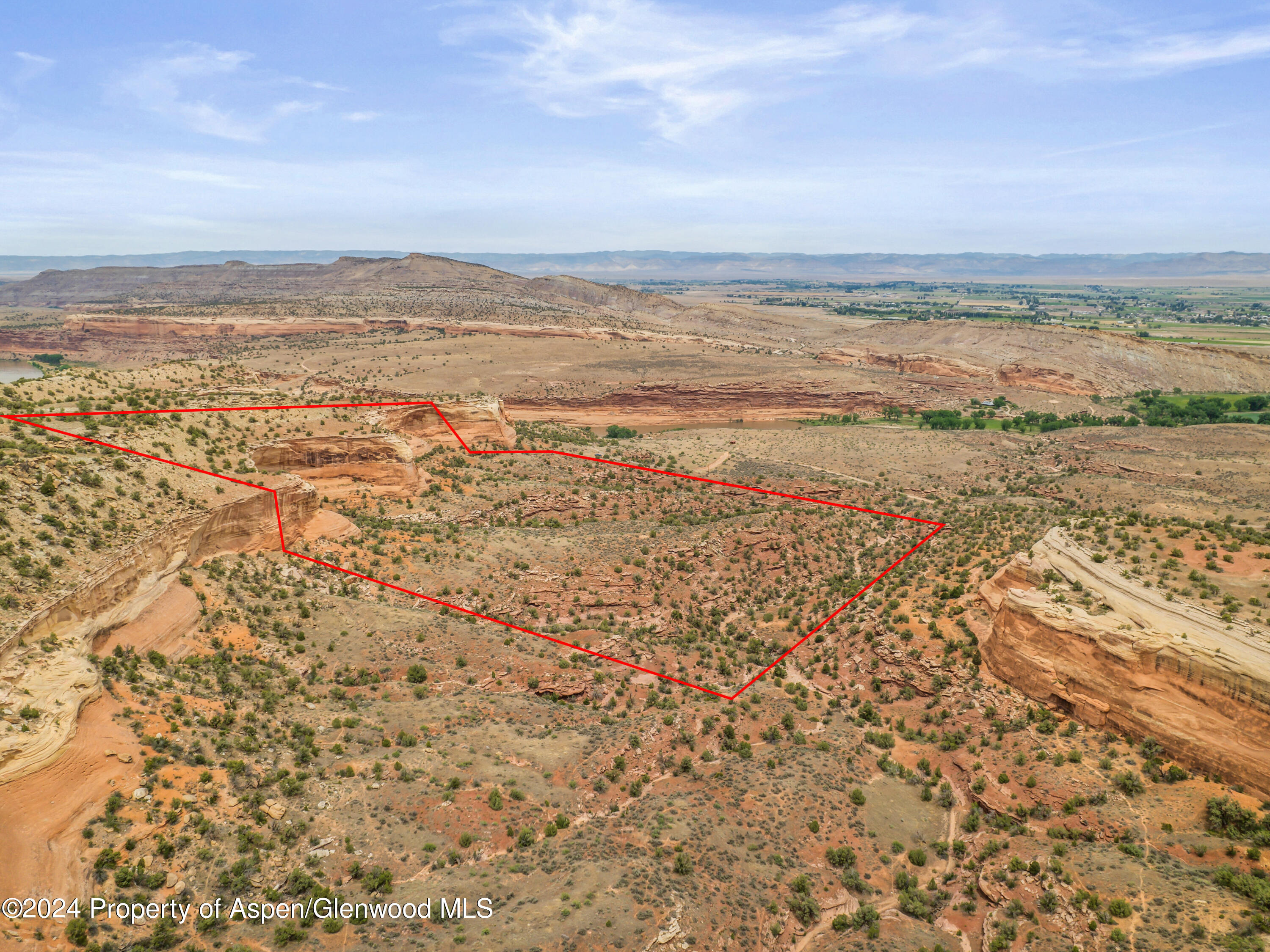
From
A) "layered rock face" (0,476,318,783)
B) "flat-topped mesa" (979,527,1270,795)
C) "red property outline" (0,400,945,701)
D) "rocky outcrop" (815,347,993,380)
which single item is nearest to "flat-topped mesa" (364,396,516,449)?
"red property outline" (0,400,945,701)

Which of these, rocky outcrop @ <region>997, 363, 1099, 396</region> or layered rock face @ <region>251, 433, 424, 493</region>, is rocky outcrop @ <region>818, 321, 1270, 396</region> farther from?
layered rock face @ <region>251, 433, 424, 493</region>

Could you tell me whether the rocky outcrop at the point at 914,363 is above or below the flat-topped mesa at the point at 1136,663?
above

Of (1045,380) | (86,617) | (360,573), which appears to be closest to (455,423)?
(360,573)

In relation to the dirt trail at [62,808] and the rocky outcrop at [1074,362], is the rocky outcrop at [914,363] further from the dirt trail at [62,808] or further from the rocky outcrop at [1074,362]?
the dirt trail at [62,808]

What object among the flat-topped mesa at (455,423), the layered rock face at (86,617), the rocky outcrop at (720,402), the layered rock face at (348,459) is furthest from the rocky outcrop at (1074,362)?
the layered rock face at (86,617)

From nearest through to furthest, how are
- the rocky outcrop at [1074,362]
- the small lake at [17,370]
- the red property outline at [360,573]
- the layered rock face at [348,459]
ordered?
1. the red property outline at [360,573]
2. the layered rock face at [348,459]
3. the small lake at [17,370]
4. the rocky outcrop at [1074,362]

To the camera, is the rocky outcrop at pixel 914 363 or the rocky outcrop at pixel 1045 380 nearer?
the rocky outcrop at pixel 1045 380
